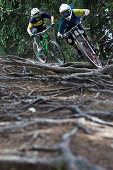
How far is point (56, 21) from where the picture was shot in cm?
929

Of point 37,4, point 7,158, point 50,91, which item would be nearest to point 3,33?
point 37,4

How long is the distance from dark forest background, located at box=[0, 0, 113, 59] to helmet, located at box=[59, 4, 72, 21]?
2.13 m

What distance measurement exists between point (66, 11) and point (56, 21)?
3.87 metres

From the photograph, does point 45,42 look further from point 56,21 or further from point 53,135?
point 53,135

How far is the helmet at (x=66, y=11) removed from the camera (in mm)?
5500

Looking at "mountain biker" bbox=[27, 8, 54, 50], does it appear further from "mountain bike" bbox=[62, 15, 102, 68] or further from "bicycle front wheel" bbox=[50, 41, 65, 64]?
"mountain bike" bbox=[62, 15, 102, 68]

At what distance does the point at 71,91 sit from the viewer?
4.10 meters

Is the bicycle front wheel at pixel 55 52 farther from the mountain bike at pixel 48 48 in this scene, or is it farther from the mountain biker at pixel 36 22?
the mountain biker at pixel 36 22

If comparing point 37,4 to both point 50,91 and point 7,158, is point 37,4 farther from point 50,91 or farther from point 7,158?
point 7,158

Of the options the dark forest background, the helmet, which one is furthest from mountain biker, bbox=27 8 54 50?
the dark forest background

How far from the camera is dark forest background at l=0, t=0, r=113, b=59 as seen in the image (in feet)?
27.6

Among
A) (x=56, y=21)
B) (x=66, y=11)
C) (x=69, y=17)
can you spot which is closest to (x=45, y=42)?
(x=69, y=17)

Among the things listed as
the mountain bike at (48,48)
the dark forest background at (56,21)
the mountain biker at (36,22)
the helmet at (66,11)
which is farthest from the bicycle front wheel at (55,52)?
the dark forest background at (56,21)

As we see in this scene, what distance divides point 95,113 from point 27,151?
3.74ft
